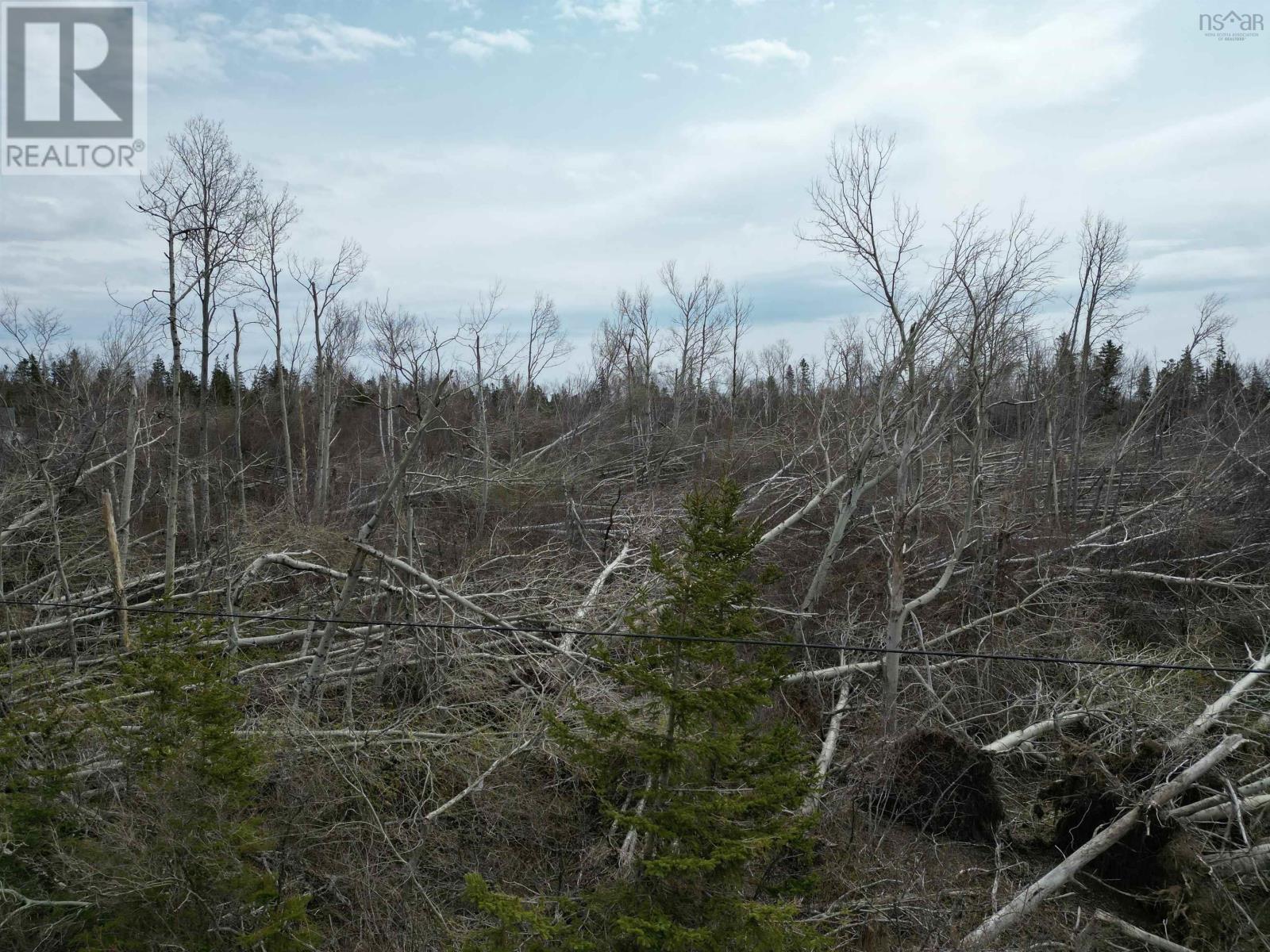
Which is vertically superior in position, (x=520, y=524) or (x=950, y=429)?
(x=950, y=429)

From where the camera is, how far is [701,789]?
466 cm

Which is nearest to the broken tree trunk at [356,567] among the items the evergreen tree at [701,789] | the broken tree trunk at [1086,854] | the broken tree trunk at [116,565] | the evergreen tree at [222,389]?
the broken tree trunk at [116,565]

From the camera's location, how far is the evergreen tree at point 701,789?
441 cm

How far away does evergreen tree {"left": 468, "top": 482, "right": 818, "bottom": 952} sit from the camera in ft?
14.5

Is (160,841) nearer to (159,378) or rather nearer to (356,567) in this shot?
(356,567)

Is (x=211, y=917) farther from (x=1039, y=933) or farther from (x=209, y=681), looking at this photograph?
(x=1039, y=933)

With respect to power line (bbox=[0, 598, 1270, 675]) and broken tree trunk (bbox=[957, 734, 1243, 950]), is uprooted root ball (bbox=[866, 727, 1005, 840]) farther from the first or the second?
power line (bbox=[0, 598, 1270, 675])

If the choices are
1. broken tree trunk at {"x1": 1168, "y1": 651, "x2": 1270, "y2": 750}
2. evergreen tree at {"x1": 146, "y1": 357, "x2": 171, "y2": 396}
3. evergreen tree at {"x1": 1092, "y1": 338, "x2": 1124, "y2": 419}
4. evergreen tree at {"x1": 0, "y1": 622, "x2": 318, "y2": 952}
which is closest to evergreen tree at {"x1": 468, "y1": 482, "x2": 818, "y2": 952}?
evergreen tree at {"x1": 0, "y1": 622, "x2": 318, "y2": 952}

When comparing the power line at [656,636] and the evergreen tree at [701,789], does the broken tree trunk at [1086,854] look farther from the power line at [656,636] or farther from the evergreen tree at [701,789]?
the evergreen tree at [701,789]

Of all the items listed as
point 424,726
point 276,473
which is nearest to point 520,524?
point 424,726

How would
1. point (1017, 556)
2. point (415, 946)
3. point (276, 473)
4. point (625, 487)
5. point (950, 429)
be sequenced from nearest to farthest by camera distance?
point (415, 946) → point (950, 429) → point (1017, 556) → point (625, 487) → point (276, 473)

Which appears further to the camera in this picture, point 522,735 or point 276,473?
point 276,473

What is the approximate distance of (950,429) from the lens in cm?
1138

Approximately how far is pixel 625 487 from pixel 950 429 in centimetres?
949
